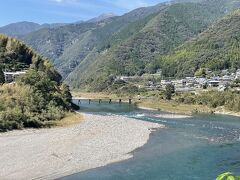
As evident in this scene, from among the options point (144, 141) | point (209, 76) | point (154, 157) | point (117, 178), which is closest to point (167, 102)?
point (209, 76)

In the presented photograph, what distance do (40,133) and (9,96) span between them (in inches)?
675

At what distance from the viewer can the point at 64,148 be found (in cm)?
5125

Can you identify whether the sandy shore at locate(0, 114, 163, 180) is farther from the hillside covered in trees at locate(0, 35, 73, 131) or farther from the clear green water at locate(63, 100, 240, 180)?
the hillside covered in trees at locate(0, 35, 73, 131)

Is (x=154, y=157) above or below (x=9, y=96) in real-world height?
below

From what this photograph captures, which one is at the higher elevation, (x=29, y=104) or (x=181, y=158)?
(x=29, y=104)

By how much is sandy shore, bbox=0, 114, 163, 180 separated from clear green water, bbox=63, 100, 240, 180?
6.26 ft

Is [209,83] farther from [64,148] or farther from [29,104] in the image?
[64,148]

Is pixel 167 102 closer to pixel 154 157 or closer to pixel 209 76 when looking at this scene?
pixel 209 76

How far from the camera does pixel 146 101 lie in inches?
5472

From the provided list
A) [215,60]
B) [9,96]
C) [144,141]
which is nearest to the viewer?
[144,141]

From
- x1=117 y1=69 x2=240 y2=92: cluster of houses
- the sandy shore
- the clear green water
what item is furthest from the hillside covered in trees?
x1=117 y1=69 x2=240 y2=92: cluster of houses

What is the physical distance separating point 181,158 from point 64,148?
12.8 m

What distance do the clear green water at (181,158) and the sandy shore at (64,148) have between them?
1907 mm

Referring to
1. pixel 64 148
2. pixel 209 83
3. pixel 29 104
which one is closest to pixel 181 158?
pixel 64 148
